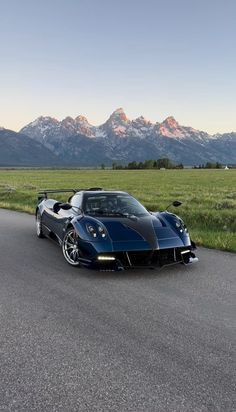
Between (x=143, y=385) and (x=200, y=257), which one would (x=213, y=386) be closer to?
(x=143, y=385)

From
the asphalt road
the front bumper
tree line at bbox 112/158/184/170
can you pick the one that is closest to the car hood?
the front bumper

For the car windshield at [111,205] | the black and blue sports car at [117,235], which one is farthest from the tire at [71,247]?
the car windshield at [111,205]

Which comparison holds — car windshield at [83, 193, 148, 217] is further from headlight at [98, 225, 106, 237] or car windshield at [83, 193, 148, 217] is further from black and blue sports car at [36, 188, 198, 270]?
headlight at [98, 225, 106, 237]

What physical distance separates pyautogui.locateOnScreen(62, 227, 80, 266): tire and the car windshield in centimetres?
60

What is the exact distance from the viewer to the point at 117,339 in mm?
4227

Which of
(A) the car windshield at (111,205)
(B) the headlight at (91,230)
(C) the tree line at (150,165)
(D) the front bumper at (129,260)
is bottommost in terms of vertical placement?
(C) the tree line at (150,165)

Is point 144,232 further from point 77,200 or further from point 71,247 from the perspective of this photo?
point 77,200

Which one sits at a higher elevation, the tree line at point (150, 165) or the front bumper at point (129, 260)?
the front bumper at point (129, 260)

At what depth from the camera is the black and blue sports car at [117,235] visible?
6.48 meters

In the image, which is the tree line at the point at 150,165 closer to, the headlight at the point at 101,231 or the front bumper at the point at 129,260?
the headlight at the point at 101,231

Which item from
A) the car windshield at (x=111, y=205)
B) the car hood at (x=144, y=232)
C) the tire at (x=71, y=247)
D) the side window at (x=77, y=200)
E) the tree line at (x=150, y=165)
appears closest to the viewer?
the car hood at (x=144, y=232)

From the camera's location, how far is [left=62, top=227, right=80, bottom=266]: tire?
23.3ft

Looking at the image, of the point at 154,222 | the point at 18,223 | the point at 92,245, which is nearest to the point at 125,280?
the point at 92,245

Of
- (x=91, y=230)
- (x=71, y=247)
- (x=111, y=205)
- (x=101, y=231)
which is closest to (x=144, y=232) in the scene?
(x=101, y=231)
